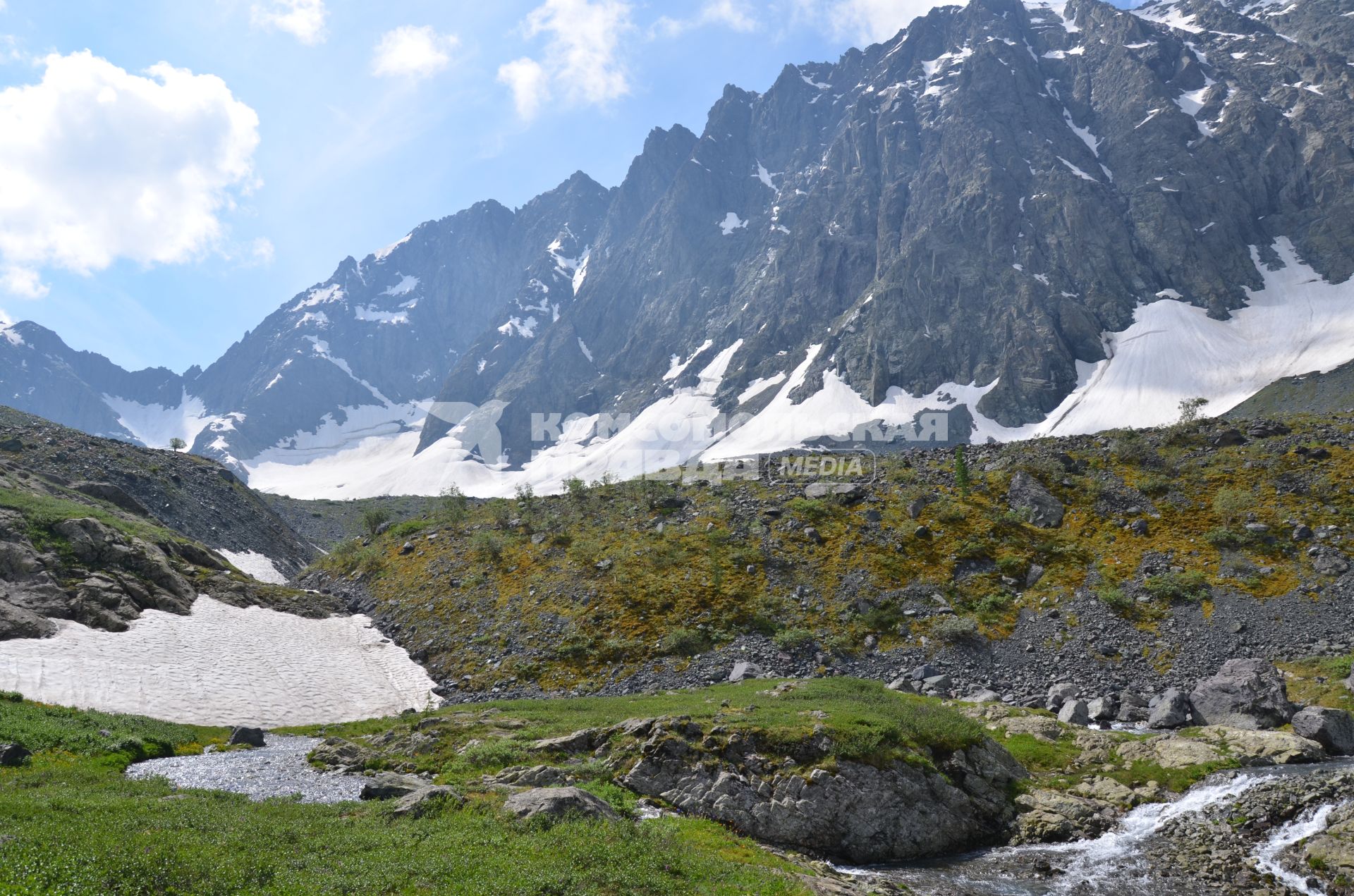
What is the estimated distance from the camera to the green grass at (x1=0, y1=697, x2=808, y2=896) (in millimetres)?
11831

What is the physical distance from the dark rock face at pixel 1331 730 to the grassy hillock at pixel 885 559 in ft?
30.4

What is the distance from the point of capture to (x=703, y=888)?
13.9m

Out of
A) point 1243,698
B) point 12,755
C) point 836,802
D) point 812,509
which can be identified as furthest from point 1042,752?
point 12,755

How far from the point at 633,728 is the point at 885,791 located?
8.39m

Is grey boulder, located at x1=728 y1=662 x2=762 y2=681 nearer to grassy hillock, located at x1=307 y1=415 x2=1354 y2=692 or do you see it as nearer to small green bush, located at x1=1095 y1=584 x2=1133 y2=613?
grassy hillock, located at x1=307 y1=415 x2=1354 y2=692

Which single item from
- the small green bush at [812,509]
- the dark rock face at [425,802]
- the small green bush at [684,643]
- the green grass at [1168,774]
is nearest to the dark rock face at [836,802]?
the green grass at [1168,774]

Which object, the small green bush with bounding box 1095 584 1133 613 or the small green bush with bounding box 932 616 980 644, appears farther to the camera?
the small green bush with bounding box 932 616 980 644

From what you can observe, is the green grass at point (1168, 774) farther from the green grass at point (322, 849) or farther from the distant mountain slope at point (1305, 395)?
the distant mountain slope at point (1305, 395)

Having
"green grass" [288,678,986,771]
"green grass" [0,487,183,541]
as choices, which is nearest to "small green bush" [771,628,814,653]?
"green grass" [288,678,986,771]

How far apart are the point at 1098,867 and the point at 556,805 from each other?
48.6 ft

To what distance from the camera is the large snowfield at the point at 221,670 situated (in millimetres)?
32125

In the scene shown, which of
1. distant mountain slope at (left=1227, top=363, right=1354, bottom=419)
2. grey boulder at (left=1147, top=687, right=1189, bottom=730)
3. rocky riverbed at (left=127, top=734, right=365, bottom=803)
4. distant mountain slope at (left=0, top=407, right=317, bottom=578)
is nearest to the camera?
rocky riverbed at (left=127, top=734, right=365, bottom=803)

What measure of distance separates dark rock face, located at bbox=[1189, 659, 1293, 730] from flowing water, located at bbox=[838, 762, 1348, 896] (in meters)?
7.02

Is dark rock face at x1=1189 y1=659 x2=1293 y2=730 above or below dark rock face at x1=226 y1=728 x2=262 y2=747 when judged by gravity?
below
